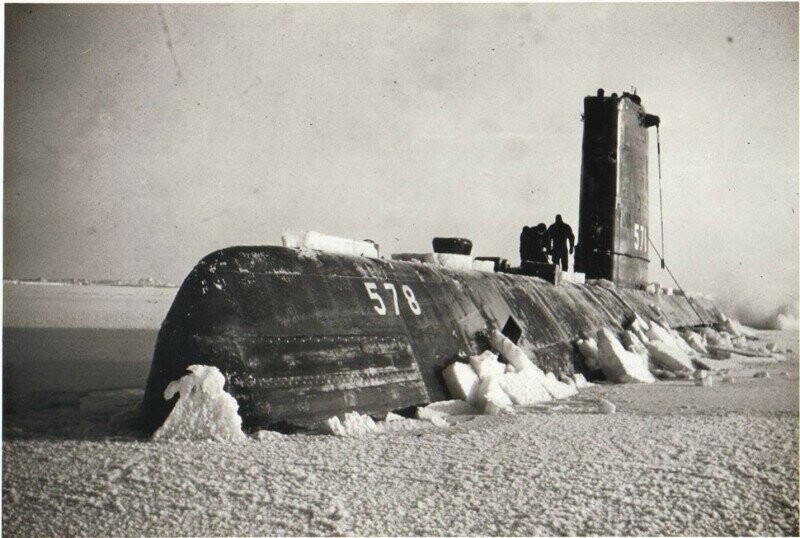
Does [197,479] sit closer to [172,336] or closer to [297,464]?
[297,464]

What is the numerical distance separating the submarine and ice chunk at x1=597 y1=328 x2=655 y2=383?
30 cm

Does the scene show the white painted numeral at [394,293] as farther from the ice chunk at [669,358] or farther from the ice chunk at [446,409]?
the ice chunk at [669,358]

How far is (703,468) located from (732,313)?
26977 millimetres

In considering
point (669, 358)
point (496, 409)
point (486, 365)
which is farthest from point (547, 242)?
point (496, 409)

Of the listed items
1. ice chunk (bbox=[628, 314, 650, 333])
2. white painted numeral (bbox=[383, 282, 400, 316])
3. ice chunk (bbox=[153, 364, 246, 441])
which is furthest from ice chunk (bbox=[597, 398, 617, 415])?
ice chunk (bbox=[628, 314, 650, 333])

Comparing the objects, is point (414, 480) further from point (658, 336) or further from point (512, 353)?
point (658, 336)

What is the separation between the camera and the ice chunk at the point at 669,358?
7.74 meters

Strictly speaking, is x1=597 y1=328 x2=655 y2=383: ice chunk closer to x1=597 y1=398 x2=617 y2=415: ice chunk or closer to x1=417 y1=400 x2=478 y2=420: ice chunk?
x1=597 y1=398 x2=617 y2=415: ice chunk

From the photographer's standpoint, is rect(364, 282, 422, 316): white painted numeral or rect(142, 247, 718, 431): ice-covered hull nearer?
rect(142, 247, 718, 431): ice-covered hull

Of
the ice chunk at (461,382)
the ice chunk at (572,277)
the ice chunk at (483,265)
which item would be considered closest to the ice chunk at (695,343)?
the ice chunk at (572,277)

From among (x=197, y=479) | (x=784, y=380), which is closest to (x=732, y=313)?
(x=784, y=380)

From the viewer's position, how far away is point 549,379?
587cm

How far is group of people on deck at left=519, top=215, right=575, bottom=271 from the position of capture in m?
12.5

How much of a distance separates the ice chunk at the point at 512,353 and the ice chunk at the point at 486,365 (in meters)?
0.25
